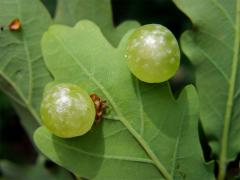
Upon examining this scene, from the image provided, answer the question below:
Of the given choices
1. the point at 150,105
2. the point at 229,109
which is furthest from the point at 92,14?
the point at 229,109

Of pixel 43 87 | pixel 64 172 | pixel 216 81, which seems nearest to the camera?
pixel 216 81

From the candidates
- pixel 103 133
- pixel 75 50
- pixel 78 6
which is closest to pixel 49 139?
pixel 103 133

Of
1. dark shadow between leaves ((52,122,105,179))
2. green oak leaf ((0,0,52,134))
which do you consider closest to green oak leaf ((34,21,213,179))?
dark shadow between leaves ((52,122,105,179))

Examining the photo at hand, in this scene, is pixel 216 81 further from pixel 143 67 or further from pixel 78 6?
pixel 78 6

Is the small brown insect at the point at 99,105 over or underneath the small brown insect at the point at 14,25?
underneath

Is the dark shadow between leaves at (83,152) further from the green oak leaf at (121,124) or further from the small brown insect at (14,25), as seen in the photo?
the small brown insect at (14,25)

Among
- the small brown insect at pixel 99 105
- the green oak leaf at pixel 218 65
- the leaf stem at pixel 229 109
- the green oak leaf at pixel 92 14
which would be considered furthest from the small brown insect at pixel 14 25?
the leaf stem at pixel 229 109
